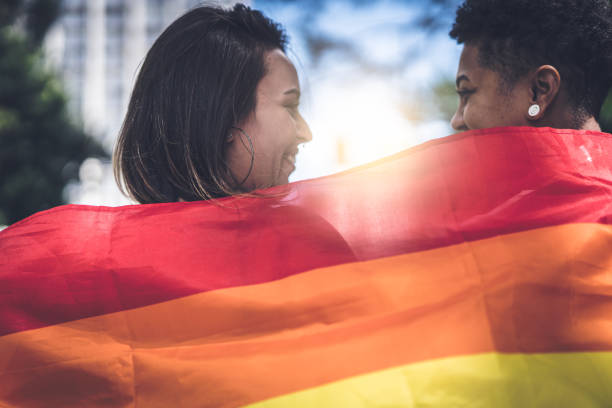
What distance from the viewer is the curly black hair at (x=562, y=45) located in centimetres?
156

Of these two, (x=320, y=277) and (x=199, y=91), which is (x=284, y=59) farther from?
(x=320, y=277)

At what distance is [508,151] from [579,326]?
0.44m

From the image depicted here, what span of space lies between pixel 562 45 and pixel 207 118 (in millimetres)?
1154

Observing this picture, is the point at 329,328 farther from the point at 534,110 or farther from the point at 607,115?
the point at 607,115

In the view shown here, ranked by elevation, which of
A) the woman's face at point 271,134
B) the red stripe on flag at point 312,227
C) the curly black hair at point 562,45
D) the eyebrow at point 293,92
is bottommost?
the red stripe on flag at point 312,227

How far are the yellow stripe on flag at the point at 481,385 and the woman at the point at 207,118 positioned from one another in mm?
690

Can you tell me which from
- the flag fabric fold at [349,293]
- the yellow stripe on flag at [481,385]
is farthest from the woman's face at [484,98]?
the yellow stripe on flag at [481,385]

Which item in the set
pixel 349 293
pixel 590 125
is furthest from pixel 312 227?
pixel 590 125

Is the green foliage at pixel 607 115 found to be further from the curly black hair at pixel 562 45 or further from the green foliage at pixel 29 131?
the green foliage at pixel 29 131

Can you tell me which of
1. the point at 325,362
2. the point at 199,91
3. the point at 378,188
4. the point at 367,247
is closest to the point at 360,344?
the point at 325,362

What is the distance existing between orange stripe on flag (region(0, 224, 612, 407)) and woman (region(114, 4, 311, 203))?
46 centimetres

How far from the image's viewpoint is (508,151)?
47.7 inches

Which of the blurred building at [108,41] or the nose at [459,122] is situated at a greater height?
the blurred building at [108,41]

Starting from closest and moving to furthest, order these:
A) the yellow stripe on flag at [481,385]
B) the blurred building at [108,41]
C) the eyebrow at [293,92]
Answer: the yellow stripe on flag at [481,385] < the eyebrow at [293,92] < the blurred building at [108,41]
